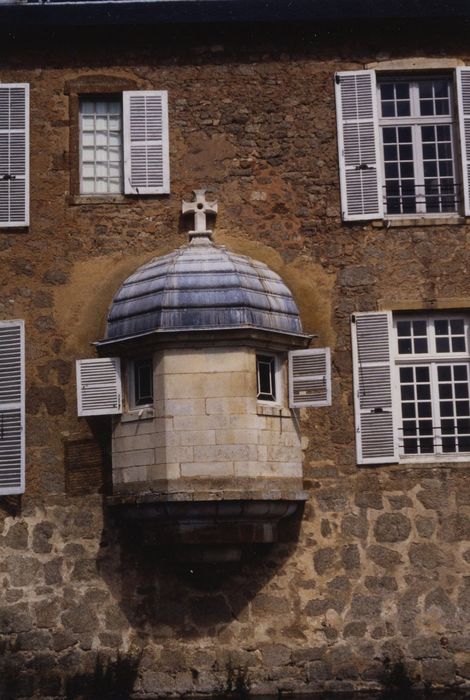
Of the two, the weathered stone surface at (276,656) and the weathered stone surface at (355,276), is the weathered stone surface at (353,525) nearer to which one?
the weathered stone surface at (276,656)

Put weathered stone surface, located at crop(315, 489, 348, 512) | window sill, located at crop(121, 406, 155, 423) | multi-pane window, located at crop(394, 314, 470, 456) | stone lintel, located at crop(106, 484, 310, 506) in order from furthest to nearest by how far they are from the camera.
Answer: multi-pane window, located at crop(394, 314, 470, 456) → weathered stone surface, located at crop(315, 489, 348, 512) → window sill, located at crop(121, 406, 155, 423) → stone lintel, located at crop(106, 484, 310, 506)

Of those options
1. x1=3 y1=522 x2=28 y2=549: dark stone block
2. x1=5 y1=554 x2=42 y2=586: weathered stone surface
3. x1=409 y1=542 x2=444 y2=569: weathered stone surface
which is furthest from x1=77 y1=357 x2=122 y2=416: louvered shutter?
x1=409 y1=542 x2=444 y2=569: weathered stone surface

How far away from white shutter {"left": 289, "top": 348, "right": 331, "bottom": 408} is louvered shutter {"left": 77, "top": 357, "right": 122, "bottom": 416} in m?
1.82

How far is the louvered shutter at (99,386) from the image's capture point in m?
14.4

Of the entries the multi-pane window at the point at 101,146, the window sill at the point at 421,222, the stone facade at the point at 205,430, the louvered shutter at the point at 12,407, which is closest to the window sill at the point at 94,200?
the multi-pane window at the point at 101,146

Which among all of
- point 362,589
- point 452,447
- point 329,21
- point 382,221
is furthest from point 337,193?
point 362,589

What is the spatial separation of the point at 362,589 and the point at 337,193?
14.0 feet

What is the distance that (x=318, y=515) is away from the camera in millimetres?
14453

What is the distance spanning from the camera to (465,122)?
15.2 m

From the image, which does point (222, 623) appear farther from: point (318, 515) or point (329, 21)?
point (329, 21)

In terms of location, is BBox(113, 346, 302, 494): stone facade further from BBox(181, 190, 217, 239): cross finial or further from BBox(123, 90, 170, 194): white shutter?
BBox(123, 90, 170, 194): white shutter

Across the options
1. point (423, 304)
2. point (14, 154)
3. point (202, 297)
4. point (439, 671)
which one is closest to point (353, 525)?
point (439, 671)

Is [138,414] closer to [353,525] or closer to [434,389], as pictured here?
[353,525]

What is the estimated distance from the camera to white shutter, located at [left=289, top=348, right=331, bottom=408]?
46.9 ft
